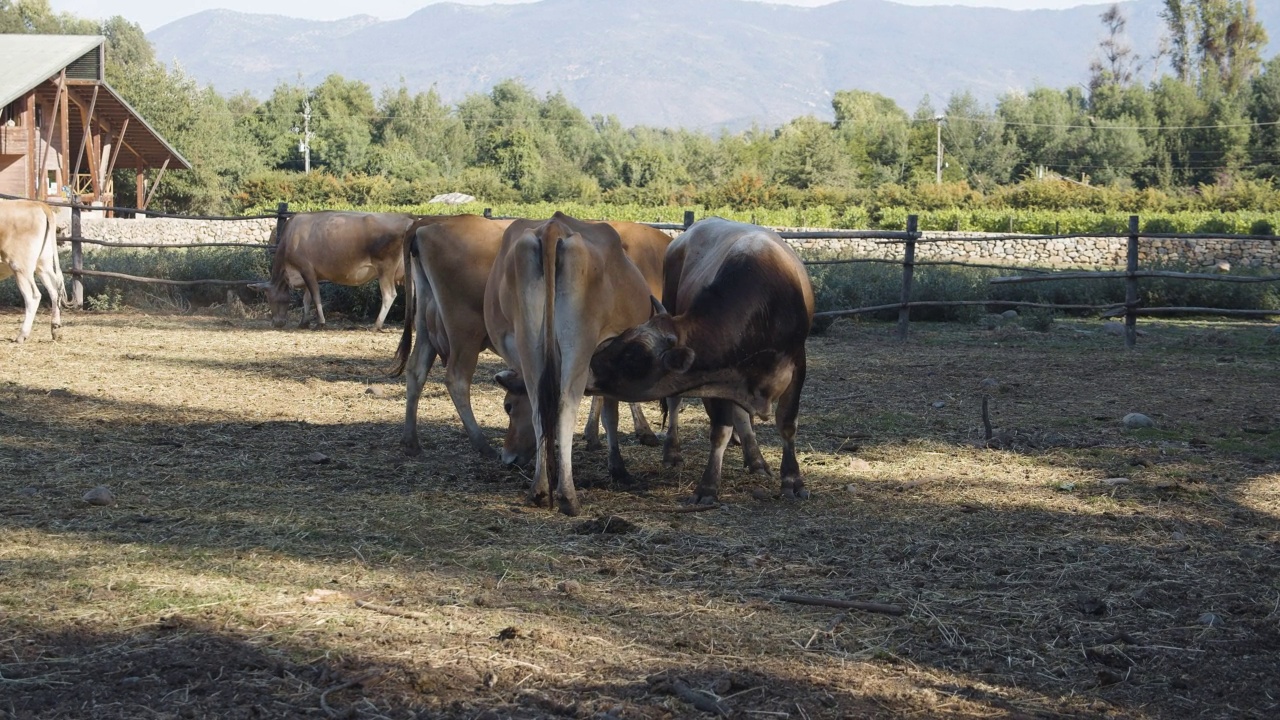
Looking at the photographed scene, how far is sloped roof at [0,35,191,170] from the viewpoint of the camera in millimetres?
26781

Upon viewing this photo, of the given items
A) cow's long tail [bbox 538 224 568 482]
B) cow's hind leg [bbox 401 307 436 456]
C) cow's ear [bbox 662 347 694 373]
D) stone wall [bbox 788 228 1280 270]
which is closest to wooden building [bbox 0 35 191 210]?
stone wall [bbox 788 228 1280 270]

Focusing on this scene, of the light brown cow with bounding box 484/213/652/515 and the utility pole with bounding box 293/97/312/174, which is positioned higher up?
the utility pole with bounding box 293/97/312/174

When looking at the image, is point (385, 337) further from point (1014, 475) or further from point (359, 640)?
point (359, 640)

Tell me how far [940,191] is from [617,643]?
139 ft

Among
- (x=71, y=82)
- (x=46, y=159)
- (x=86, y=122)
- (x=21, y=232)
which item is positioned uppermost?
(x=71, y=82)

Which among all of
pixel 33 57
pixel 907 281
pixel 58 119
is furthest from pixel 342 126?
pixel 907 281

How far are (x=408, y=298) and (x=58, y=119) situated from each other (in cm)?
2864

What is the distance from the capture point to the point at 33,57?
2848cm

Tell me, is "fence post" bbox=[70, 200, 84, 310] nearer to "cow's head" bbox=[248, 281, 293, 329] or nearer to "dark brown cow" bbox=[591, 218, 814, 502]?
"cow's head" bbox=[248, 281, 293, 329]

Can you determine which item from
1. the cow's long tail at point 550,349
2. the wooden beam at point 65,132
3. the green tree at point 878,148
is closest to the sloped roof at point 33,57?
the wooden beam at point 65,132

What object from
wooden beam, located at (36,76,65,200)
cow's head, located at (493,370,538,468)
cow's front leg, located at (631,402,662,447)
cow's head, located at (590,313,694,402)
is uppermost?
wooden beam, located at (36,76,65,200)

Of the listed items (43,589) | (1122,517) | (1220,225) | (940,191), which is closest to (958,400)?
(1122,517)

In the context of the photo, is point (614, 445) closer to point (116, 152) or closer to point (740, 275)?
point (740, 275)

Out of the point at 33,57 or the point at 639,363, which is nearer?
the point at 639,363
